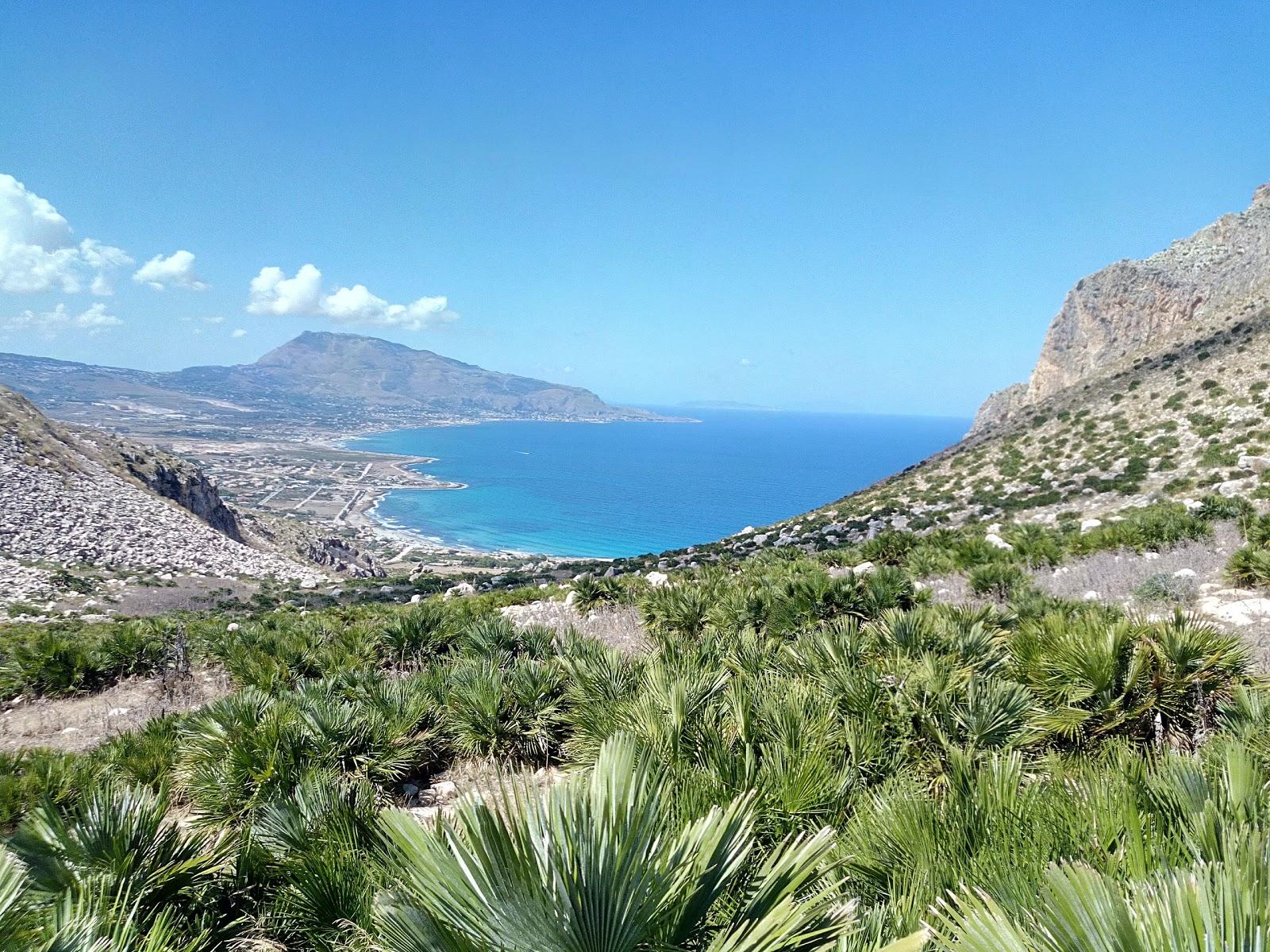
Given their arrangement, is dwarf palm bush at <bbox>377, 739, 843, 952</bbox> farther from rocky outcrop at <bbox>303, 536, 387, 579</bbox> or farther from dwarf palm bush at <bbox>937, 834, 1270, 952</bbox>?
rocky outcrop at <bbox>303, 536, 387, 579</bbox>

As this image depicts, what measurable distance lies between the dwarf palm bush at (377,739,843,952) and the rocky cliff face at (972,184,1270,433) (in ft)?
124

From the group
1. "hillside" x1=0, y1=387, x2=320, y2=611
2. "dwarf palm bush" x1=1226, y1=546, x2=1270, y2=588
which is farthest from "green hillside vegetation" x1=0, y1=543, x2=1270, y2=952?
"hillside" x1=0, y1=387, x2=320, y2=611

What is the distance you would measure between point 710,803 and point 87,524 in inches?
1858

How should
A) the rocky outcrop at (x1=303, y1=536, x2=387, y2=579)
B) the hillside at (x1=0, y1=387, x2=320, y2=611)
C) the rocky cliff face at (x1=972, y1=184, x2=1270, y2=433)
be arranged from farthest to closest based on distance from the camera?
the rocky outcrop at (x1=303, y1=536, x2=387, y2=579)
the rocky cliff face at (x1=972, y1=184, x2=1270, y2=433)
the hillside at (x1=0, y1=387, x2=320, y2=611)

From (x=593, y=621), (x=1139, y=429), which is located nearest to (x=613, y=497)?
(x=1139, y=429)

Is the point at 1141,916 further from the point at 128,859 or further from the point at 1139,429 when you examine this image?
the point at 1139,429

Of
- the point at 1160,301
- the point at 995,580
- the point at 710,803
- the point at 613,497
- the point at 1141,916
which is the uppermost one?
the point at 1160,301

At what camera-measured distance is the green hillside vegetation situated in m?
1.46

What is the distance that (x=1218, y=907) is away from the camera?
1270 mm

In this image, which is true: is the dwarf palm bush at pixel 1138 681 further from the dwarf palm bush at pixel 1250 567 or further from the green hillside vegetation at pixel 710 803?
the dwarf palm bush at pixel 1250 567

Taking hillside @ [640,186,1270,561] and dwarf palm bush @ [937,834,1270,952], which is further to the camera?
hillside @ [640,186,1270,561]

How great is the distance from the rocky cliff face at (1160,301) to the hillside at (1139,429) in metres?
0.11

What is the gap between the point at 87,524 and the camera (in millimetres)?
36750

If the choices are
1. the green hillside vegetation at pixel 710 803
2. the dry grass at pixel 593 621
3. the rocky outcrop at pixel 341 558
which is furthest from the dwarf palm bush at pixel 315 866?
the rocky outcrop at pixel 341 558
